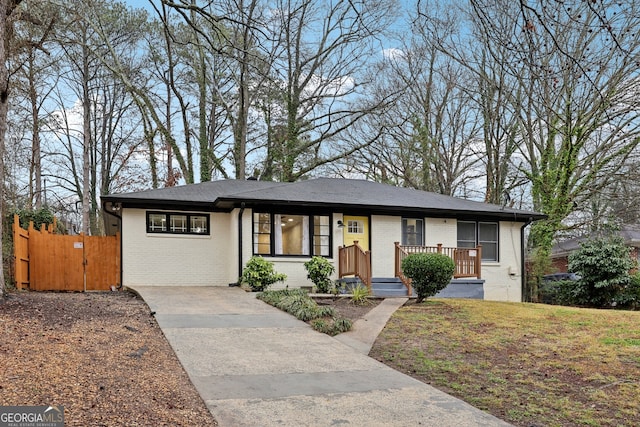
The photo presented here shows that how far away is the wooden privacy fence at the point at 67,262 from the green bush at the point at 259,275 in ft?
14.6

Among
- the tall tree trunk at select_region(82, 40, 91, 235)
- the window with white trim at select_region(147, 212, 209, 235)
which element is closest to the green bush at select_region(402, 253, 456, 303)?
the window with white trim at select_region(147, 212, 209, 235)

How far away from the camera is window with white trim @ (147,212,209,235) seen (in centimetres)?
1517

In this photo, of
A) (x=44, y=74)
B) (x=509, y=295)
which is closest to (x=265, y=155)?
(x=44, y=74)

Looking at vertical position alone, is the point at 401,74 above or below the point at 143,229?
above

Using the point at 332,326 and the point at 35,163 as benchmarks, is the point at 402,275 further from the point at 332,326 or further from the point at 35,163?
the point at 35,163

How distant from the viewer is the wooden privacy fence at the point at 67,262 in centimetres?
1438

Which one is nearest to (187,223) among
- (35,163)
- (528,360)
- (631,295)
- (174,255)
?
(174,255)

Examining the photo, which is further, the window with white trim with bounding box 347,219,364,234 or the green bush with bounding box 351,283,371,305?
the window with white trim with bounding box 347,219,364,234

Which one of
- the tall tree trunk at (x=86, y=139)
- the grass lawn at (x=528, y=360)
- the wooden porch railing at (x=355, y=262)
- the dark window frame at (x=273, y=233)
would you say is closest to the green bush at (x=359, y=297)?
the wooden porch railing at (x=355, y=262)

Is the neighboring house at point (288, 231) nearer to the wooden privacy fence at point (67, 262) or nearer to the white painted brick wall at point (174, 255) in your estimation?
the white painted brick wall at point (174, 255)

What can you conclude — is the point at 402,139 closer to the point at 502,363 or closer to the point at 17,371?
the point at 502,363

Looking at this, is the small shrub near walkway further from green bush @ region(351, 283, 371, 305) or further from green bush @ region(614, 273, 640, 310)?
green bush @ region(614, 273, 640, 310)

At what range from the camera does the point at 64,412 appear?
3.88 meters

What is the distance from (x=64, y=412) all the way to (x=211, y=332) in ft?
13.2
